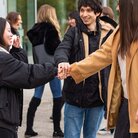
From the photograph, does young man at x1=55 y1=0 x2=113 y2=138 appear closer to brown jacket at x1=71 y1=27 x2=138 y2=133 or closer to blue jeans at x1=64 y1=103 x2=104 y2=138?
blue jeans at x1=64 y1=103 x2=104 y2=138

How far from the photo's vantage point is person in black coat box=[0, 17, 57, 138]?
402cm

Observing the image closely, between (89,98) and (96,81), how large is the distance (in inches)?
7.2

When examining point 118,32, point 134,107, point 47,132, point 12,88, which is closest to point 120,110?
point 134,107

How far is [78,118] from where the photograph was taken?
5008 millimetres

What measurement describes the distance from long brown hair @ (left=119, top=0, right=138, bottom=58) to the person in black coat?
2.61 ft

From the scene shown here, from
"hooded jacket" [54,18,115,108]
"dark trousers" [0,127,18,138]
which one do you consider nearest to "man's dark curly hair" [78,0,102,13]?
"hooded jacket" [54,18,115,108]

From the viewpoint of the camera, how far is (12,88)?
4098 mm

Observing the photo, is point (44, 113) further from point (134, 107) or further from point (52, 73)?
point (134, 107)

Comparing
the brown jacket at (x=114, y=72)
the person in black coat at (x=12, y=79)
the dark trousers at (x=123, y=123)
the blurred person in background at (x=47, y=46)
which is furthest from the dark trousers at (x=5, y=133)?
the blurred person in background at (x=47, y=46)

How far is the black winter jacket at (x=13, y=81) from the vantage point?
13.2 ft

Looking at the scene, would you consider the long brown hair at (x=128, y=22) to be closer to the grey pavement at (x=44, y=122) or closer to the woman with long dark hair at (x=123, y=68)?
the woman with long dark hair at (x=123, y=68)

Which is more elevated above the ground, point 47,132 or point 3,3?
point 3,3

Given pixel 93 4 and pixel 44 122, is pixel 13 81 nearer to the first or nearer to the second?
pixel 93 4

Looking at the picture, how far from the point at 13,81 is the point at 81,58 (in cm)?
105
